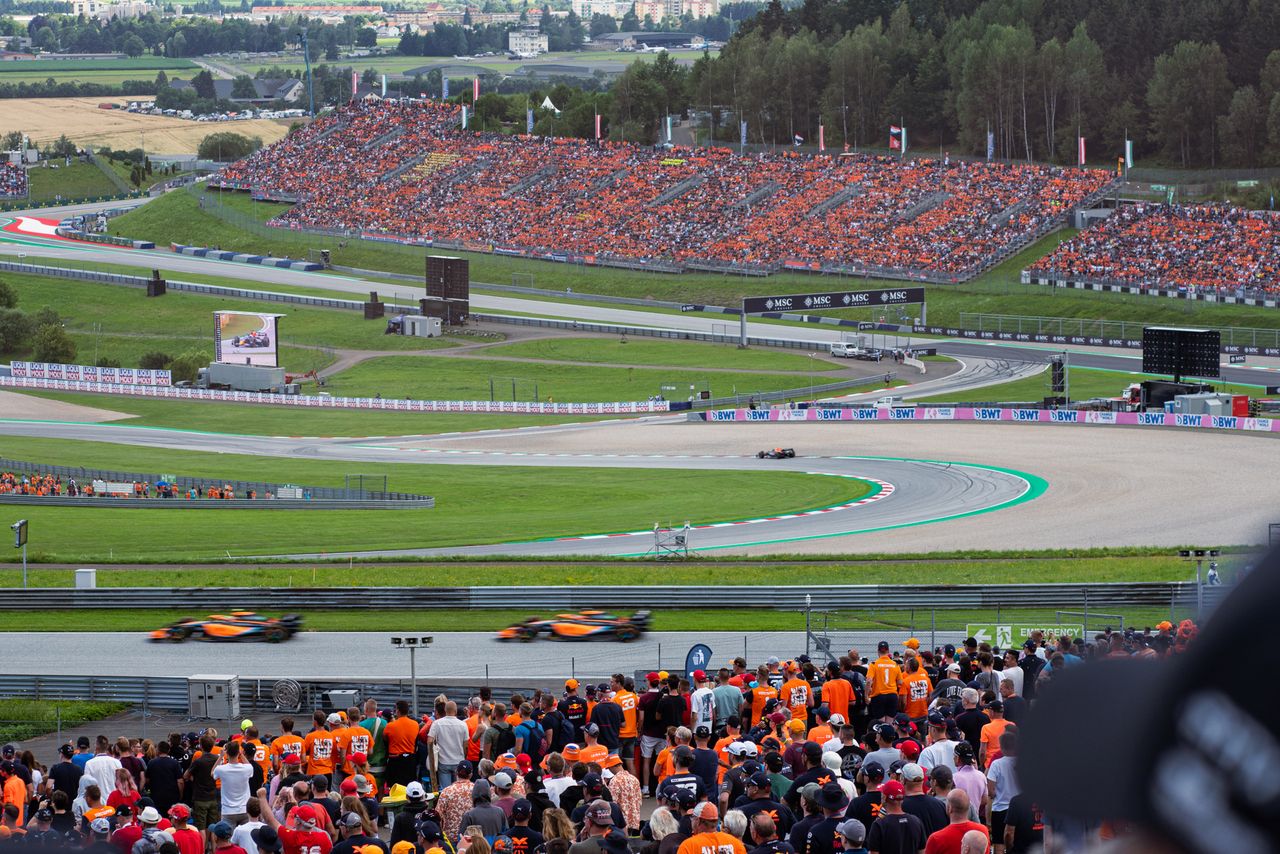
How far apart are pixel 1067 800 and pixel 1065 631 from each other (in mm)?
25608

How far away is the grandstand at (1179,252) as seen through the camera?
3467 inches

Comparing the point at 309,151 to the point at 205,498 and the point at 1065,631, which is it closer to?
the point at 205,498

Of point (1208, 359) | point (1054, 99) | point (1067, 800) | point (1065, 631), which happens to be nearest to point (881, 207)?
point (1054, 99)

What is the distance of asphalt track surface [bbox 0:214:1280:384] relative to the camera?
83.0 m

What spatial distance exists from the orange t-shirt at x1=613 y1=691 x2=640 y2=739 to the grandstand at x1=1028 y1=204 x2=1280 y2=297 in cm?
7440

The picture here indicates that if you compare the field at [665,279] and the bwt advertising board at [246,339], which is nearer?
the bwt advertising board at [246,339]

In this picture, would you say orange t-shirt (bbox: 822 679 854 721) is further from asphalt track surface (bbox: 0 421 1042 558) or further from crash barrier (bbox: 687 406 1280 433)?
crash barrier (bbox: 687 406 1280 433)

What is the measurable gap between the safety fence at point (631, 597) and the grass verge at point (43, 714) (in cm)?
765

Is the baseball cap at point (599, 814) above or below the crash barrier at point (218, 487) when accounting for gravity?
above

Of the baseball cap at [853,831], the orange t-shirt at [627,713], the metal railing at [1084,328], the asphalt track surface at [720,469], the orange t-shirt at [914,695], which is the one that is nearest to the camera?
the baseball cap at [853,831]

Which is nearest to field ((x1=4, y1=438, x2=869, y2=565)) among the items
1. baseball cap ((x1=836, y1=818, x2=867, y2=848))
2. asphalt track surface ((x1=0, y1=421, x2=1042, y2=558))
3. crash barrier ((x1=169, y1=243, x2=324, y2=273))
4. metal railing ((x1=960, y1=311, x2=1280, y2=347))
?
asphalt track surface ((x1=0, y1=421, x2=1042, y2=558))

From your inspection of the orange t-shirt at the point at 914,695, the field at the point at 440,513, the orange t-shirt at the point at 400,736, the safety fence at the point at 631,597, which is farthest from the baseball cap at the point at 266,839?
the field at the point at 440,513

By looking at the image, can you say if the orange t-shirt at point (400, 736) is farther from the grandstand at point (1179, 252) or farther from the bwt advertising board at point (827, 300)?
the grandstand at point (1179, 252)

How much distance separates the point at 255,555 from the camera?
146ft
